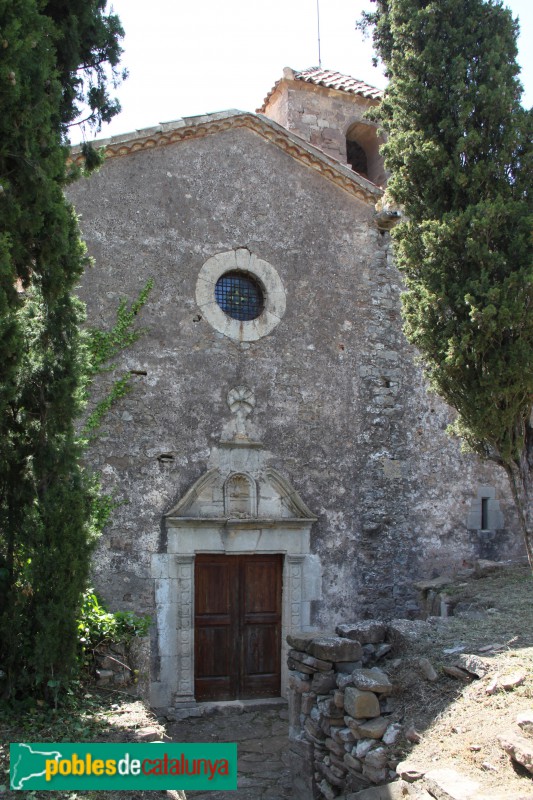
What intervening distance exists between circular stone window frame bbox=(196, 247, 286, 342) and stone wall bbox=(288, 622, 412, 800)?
12.3 ft

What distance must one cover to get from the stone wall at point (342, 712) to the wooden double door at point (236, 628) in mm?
1962

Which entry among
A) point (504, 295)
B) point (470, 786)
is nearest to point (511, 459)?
point (504, 295)

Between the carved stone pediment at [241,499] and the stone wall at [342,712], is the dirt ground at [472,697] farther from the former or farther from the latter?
the carved stone pediment at [241,499]

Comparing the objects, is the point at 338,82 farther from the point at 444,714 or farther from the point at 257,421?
the point at 444,714

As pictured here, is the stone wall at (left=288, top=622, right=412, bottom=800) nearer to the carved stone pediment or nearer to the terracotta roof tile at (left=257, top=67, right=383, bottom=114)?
the carved stone pediment

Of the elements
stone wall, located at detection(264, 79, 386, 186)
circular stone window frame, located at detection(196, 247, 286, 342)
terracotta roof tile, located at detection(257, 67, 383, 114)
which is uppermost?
terracotta roof tile, located at detection(257, 67, 383, 114)

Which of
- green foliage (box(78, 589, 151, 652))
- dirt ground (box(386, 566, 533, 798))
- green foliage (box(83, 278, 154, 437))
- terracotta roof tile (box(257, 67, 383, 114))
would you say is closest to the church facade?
green foliage (box(83, 278, 154, 437))

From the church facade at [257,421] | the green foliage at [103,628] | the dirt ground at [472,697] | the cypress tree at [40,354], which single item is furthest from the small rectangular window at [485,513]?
the cypress tree at [40,354]

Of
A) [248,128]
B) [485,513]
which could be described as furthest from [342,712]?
[248,128]

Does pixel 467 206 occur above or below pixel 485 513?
above

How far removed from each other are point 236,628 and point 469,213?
5.09 meters

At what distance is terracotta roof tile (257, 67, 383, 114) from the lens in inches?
476

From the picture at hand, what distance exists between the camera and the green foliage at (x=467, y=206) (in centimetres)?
684

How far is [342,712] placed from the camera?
5598 mm
